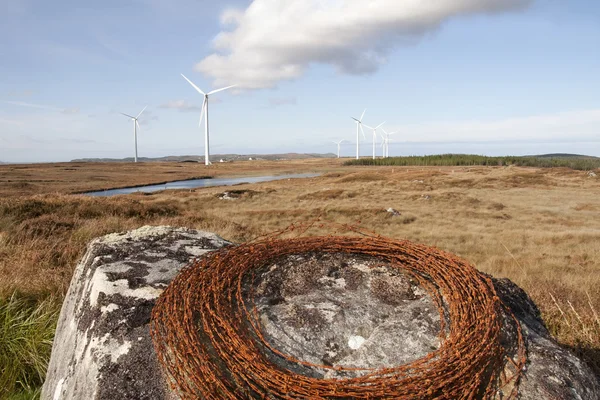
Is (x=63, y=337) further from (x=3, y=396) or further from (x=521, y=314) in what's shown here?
(x=521, y=314)

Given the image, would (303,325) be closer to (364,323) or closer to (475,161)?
(364,323)

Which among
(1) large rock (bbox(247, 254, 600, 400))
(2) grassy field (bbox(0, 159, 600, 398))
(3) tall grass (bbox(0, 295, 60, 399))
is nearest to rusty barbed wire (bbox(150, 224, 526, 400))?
(1) large rock (bbox(247, 254, 600, 400))

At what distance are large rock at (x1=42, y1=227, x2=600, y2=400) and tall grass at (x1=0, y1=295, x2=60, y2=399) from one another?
113 cm

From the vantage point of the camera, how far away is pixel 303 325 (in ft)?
9.38

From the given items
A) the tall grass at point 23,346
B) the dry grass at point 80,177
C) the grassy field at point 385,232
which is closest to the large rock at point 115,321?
the tall grass at point 23,346

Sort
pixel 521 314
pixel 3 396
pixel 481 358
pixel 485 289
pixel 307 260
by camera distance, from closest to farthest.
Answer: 1. pixel 481 358
2. pixel 485 289
3. pixel 521 314
4. pixel 307 260
5. pixel 3 396

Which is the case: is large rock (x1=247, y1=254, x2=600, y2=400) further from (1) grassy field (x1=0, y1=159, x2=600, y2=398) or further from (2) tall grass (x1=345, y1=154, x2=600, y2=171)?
(2) tall grass (x1=345, y1=154, x2=600, y2=171)

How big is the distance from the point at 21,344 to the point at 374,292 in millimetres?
4596

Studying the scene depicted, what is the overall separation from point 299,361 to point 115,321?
1463mm

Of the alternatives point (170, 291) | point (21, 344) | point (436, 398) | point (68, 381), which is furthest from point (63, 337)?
point (436, 398)

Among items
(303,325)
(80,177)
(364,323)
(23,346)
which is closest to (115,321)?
(303,325)

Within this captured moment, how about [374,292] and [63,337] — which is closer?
[374,292]

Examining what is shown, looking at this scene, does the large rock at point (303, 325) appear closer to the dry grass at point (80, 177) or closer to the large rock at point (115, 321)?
the large rock at point (115, 321)

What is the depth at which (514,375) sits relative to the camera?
2477mm
